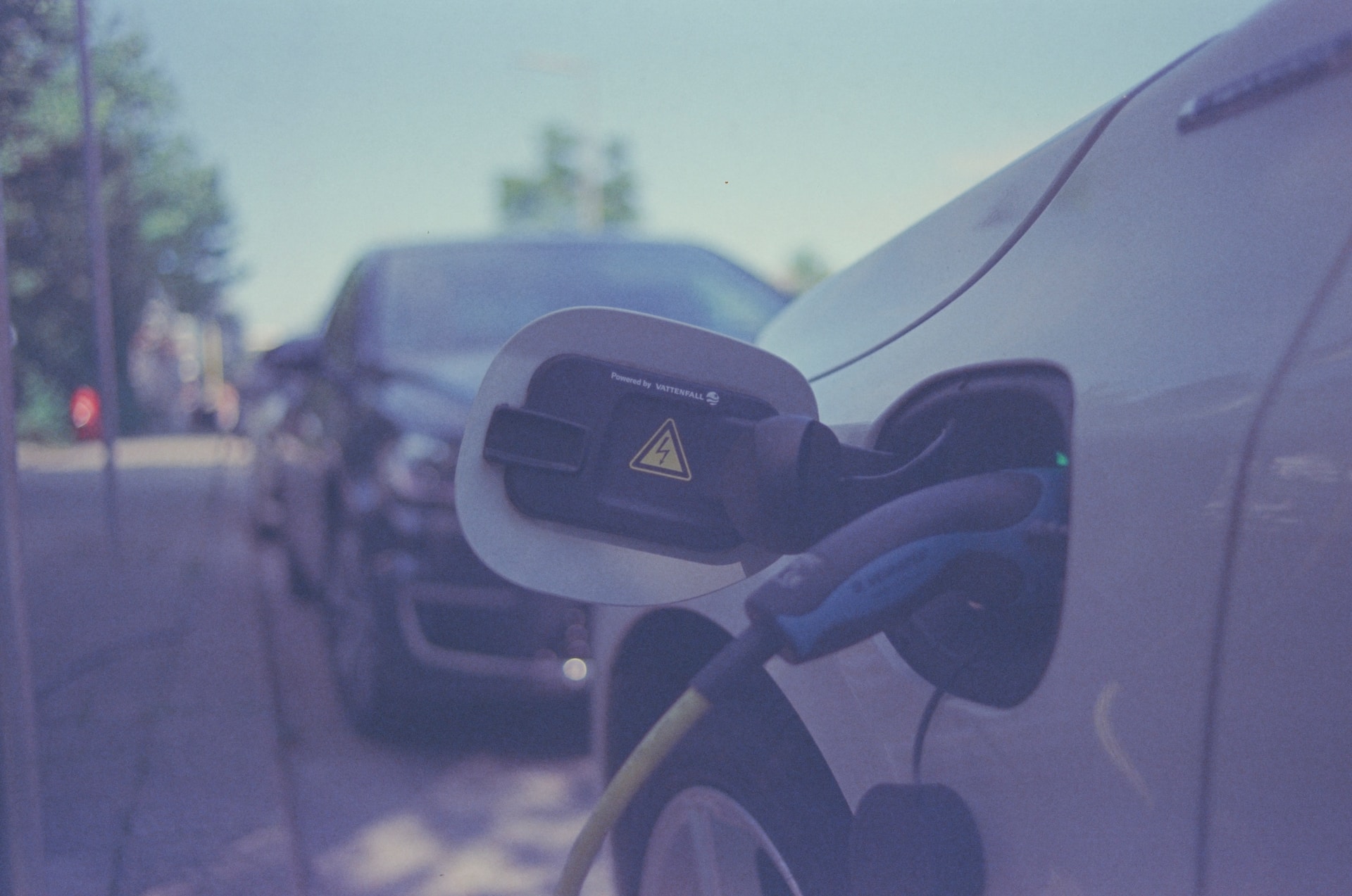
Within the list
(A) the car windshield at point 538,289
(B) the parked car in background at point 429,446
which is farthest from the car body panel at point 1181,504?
(A) the car windshield at point 538,289

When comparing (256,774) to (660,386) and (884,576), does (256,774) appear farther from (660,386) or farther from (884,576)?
(884,576)

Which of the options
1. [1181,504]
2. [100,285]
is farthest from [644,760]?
[100,285]

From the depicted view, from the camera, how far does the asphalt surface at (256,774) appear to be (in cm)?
297

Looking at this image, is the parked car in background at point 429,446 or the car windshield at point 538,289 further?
the car windshield at point 538,289

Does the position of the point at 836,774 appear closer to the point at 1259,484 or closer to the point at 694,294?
the point at 1259,484

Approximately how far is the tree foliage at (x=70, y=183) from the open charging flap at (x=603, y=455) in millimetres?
1575

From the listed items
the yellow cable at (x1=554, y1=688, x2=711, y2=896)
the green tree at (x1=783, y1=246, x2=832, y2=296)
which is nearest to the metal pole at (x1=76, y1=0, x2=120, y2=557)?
the green tree at (x1=783, y1=246, x2=832, y2=296)

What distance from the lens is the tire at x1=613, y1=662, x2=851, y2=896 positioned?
58.4 inches

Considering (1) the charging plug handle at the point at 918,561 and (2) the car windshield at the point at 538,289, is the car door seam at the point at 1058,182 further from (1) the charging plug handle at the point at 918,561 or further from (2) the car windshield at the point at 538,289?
(2) the car windshield at the point at 538,289

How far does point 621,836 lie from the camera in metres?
2.00

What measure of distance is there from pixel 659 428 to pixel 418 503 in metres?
2.55

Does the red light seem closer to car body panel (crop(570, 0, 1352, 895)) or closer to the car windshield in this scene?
the car windshield

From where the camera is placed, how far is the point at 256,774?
3.74 m

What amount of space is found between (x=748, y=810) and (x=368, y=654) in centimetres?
262
